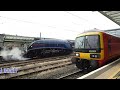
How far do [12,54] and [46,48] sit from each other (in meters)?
4.13

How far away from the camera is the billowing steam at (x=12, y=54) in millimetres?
19375

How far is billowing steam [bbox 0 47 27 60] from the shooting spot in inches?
763

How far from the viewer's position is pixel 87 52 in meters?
9.54

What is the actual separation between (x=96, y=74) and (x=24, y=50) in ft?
53.1

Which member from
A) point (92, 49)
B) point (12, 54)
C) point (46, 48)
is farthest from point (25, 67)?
point (12, 54)

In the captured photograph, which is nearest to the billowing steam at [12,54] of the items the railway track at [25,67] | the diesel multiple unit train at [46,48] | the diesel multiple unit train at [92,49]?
the diesel multiple unit train at [46,48]

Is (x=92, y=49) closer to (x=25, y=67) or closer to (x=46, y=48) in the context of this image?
(x=25, y=67)

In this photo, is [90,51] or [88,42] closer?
[90,51]

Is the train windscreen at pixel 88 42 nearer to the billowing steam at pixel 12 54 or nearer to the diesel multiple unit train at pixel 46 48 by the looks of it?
the diesel multiple unit train at pixel 46 48

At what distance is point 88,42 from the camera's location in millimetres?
→ 9672

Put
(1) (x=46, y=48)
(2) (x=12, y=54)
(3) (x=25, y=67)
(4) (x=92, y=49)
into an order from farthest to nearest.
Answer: (1) (x=46, y=48)
(2) (x=12, y=54)
(3) (x=25, y=67)
(4) (x=92, y=49)
